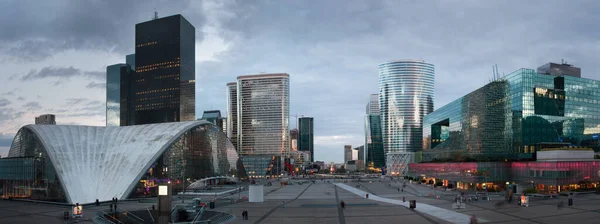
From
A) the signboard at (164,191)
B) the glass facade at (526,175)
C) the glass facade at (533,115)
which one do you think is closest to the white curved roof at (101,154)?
the signboard at (164,191)

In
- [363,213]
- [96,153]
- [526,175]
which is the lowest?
[363,213]

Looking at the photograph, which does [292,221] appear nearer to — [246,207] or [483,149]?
[246,207]

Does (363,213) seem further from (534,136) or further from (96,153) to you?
(534,136)

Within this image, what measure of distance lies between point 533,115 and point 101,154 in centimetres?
8259

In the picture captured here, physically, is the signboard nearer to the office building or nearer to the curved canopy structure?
the curved canopy structure

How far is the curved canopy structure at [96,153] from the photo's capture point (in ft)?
214

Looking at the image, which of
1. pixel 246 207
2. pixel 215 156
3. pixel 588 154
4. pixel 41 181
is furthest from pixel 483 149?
pixel 41 181

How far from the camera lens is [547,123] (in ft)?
313

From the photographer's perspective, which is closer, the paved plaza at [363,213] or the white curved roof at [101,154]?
the paved plaza at [363,213]

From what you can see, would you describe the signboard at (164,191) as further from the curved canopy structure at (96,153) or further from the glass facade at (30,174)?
the glass facade at (30,174)

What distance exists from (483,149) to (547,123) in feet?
57.4

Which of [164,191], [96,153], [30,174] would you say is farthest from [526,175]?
[30,174]

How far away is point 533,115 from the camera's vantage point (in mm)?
94062

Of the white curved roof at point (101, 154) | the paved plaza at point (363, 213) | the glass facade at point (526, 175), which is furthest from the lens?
the glass facade at point (526, 175)
